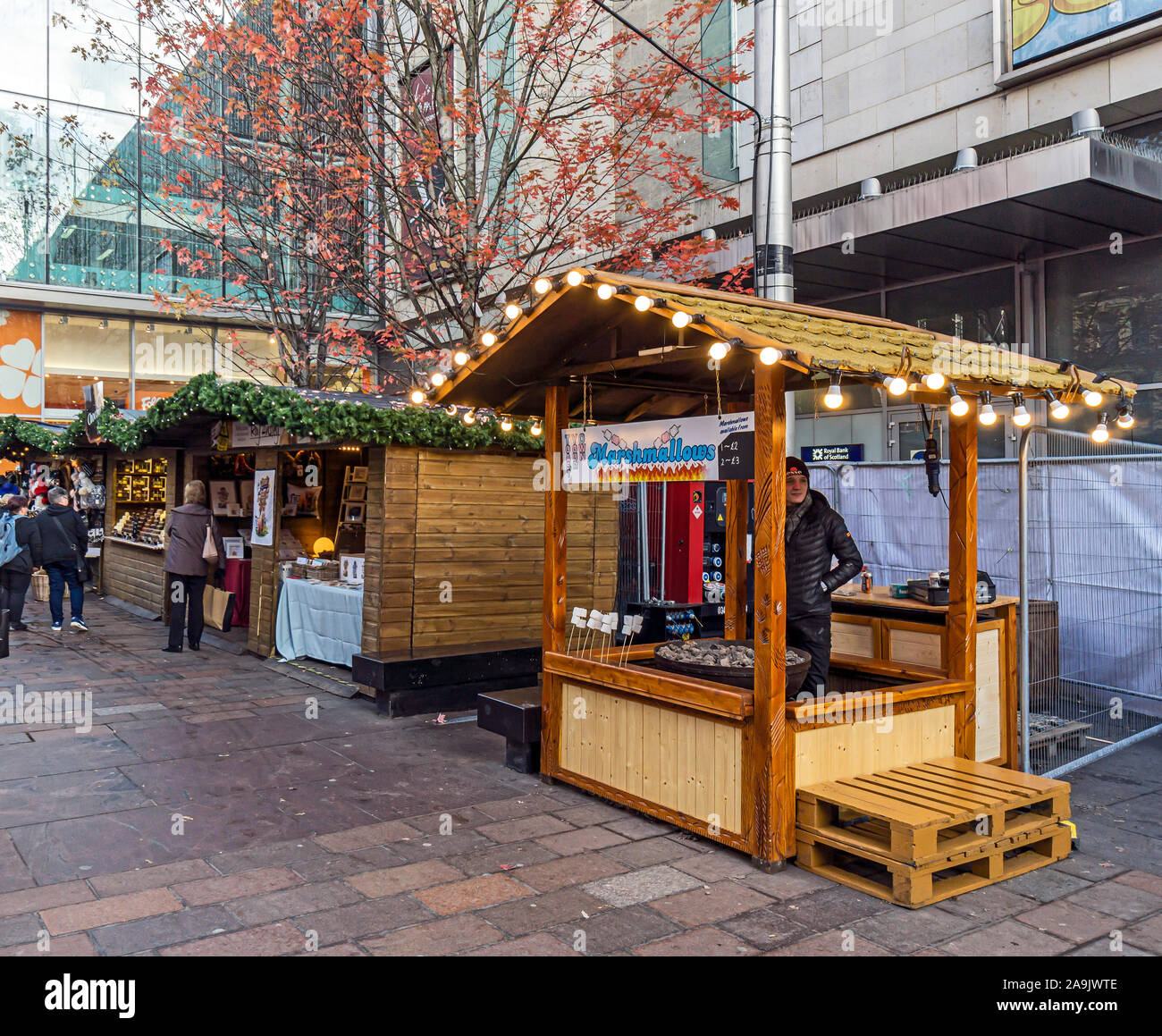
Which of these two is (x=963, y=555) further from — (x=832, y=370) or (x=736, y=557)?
(x=832, y=370)

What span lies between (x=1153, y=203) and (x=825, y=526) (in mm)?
6387

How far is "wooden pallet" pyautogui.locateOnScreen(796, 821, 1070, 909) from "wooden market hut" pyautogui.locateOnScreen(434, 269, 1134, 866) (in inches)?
7.6

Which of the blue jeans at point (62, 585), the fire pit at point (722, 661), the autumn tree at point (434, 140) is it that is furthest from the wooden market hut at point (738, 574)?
the blue jeans at point (62, 585)

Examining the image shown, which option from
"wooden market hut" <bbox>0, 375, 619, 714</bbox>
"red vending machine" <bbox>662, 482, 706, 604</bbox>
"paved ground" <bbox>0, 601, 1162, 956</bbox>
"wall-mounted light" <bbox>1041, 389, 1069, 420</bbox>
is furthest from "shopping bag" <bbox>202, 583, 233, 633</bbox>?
"wall-mounted light" <bbox>1041, 389, 1069, 420</bbox>

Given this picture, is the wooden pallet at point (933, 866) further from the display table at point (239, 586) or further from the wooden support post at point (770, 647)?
the display table at point (239, 586)

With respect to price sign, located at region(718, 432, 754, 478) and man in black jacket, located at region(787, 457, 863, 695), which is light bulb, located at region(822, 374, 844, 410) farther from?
man in black jacket, located at region(787, 457, 863, 695)

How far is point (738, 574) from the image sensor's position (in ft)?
24.4

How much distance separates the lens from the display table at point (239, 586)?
522 inches

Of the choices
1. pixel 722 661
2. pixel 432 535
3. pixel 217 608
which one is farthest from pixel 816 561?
pixel 217 608

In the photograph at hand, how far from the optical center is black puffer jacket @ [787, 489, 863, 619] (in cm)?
613

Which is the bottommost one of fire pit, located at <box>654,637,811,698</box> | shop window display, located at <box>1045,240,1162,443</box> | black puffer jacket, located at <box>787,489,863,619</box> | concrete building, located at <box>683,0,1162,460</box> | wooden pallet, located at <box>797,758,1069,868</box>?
wooden pallet, located at <box>797,758,1069,868</box>

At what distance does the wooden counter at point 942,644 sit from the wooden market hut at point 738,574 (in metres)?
0.03
